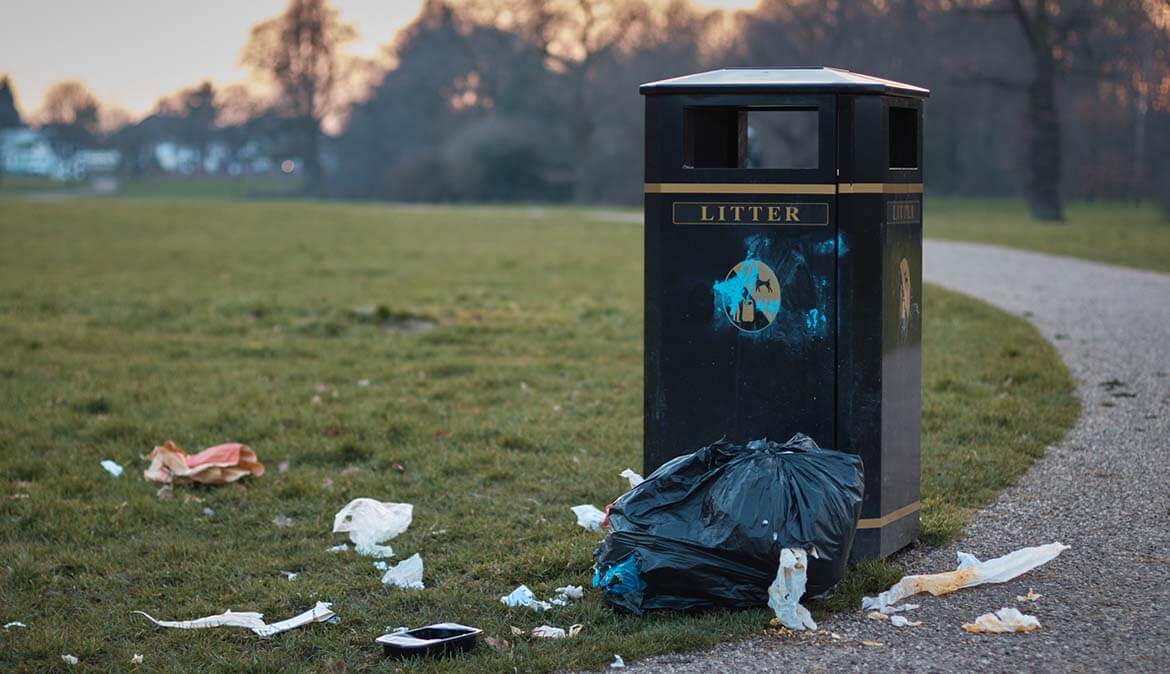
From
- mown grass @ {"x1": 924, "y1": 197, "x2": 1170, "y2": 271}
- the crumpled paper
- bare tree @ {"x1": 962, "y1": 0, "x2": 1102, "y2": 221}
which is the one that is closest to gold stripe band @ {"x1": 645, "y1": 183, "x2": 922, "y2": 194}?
the crumpled paper

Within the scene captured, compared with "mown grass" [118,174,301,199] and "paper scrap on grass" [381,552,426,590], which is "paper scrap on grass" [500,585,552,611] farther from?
"mown grass" [118,174,301,199]

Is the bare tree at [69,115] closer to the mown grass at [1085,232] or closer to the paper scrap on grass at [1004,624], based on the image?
the mown grass at [1085,232]

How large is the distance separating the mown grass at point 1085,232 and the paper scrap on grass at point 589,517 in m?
12.7

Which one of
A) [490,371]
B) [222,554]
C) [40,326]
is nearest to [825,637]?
[222,554]

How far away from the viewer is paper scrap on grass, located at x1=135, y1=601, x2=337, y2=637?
161 inches

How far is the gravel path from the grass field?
0.56 feet

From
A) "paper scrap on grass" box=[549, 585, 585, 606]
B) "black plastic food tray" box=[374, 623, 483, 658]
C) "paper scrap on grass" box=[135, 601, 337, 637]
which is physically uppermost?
"black plastic food tray" box=[374, 623, 483, 658]

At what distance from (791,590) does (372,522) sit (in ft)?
7.06

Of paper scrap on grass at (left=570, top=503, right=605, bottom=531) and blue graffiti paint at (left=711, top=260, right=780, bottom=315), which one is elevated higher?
blue graffiti paint at (left=711, top=260, right=780, bottom=315)

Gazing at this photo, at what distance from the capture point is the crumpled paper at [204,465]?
620cm

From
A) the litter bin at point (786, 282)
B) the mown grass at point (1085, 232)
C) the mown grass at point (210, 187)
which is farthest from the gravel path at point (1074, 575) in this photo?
the mown grass at point (210, 187)

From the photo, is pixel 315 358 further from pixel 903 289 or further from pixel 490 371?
pixel 903 289

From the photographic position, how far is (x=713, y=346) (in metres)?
4.39

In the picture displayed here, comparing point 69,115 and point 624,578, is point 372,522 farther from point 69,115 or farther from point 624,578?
point 69,115
